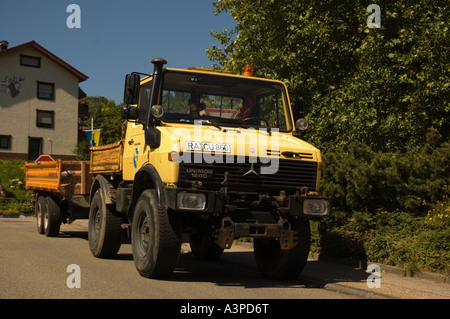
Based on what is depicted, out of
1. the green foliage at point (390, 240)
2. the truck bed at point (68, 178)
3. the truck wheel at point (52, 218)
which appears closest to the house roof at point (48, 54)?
the truck bed at point (68, 178)

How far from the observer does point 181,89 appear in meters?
9.01

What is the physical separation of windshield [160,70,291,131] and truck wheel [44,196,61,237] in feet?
22.5

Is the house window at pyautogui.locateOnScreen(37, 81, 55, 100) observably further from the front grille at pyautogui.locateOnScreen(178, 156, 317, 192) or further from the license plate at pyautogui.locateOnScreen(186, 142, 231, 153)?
the front grille at pyautogui.locateOnScreen(178, 156, 317, 192)

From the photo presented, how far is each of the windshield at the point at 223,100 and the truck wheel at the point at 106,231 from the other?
2.43 m

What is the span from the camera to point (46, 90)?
166ft

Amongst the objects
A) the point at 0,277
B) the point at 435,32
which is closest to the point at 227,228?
the point at 0,277

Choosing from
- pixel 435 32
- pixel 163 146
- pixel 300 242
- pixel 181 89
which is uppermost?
pixel 435 32

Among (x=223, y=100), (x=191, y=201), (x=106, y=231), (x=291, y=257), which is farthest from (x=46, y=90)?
(x=191, y=201)

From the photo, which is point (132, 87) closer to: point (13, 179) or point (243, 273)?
point (243, 273)

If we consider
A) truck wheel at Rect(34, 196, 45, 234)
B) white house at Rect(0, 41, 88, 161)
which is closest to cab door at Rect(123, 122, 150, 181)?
truck wheel at Rect(34, 196, 45, 234)

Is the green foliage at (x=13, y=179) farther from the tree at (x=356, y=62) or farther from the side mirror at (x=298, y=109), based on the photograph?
the side mirror at (x=298, y=109)

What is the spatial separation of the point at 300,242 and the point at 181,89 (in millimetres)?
2792
